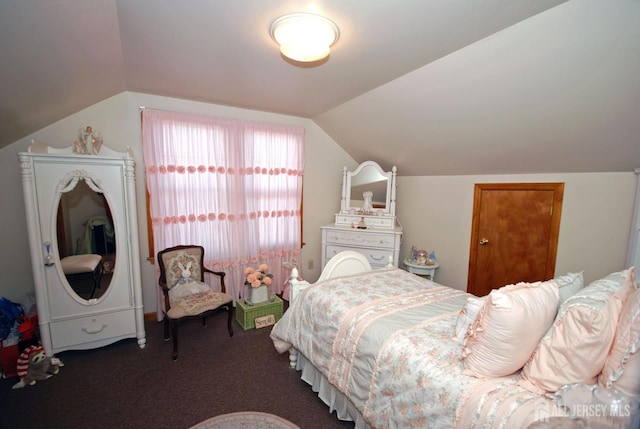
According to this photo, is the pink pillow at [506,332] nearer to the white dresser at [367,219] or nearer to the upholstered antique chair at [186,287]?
the upholstered antique chair at [186,287]

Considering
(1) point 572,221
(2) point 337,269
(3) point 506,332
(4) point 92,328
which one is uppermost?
(1) point 572,221

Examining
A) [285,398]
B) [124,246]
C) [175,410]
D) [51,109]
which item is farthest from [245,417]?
[51,109]

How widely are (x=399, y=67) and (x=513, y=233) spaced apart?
6.86 ft

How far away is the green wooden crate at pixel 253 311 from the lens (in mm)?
3010

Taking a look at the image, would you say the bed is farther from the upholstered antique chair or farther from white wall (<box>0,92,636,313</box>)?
white wall (<box>0,92,636,313</box>)

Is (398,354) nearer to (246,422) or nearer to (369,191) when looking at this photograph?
(246,422)

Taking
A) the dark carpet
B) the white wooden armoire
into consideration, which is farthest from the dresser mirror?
the white wooden armoire

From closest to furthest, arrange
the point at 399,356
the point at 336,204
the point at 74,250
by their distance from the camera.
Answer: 1. the point at 399,356
2. the point at 74,250
3. the point at 336,204

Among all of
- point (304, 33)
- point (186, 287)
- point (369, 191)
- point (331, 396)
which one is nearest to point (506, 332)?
point (331, 396)

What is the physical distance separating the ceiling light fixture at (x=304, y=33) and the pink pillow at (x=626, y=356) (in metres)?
1.89

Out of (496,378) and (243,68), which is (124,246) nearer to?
(243,68)

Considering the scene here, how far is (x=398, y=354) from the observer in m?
1.43

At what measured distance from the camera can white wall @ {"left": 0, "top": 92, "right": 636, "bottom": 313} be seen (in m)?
2.38

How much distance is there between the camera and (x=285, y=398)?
6.75 ft
